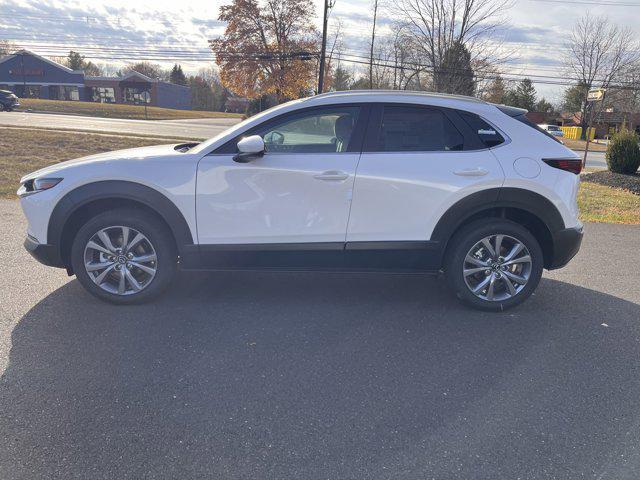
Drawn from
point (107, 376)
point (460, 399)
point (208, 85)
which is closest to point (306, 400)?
point (460, 399)

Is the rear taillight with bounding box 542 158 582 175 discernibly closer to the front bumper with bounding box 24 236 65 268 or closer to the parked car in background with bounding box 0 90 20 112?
the front bumper with bounding box 24 236 65 268

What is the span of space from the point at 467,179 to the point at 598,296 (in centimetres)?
201

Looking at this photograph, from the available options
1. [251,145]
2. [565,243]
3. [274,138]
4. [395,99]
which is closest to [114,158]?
[251,145]

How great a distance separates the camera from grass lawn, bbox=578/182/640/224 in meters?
9.22

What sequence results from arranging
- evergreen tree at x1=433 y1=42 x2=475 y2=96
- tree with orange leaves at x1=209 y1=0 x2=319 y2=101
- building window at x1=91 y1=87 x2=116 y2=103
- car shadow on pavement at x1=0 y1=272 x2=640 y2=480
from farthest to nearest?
building window at x1=91 y1=87 x2=116 y2=103
tree with orange leaves at x1=209 y1=0 x2=319 y2=101
evergreen tree at x1=433 y1=42 x2=475 y2=96
car shadow on pavement at x1=0 y1=272 x2=640 y2=480

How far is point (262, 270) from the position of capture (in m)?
4.30

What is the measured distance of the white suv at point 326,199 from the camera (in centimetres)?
411

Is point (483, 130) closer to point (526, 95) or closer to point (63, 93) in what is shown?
point (526, 95)

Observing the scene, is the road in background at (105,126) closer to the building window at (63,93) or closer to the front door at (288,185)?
the front door at (288,185)

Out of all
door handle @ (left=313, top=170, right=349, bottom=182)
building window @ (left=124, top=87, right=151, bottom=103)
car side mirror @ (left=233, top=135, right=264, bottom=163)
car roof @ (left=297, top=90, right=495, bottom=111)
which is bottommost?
door handle @ (left=313, top=170, right=349, bottom=182)

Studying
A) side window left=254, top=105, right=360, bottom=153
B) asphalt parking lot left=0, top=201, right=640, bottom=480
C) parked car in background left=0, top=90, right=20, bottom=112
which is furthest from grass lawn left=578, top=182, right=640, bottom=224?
parked car in background left=0, top=90, right=20, bottom=112

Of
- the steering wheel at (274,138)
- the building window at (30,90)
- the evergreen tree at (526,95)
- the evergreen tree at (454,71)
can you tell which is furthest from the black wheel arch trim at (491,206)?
the building window at (30,90)

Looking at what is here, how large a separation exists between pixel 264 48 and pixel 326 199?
3618 cm

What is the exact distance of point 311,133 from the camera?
4.23 meters
